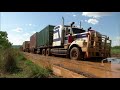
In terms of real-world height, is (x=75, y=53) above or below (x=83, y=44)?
below

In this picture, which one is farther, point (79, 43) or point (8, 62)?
point (79, 43)

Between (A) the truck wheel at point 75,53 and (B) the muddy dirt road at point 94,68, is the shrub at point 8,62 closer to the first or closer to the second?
(B) the muddy dirt road at point 94,68

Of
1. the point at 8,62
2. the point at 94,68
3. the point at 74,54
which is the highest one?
the point at 74,54

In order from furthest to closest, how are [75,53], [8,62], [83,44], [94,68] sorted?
[75,53], [83,44], [8,62], [94,68]

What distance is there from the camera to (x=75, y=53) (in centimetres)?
1284

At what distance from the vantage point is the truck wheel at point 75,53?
40.6ft

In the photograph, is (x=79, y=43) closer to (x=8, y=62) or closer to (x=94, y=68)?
(x=8, y=62)

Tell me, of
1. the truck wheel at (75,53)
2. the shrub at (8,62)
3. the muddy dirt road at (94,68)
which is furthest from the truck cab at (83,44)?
the shrub at (8,62)

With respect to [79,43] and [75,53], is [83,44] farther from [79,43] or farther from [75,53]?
[75,53]

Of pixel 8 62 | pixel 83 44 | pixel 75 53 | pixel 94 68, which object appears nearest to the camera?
pixel 94 68

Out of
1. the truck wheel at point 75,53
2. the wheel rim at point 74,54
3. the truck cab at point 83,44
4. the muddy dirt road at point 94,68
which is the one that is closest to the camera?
the muddy dirt road at point 94,68

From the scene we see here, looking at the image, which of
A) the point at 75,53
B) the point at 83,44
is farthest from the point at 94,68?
the point at 75,53
